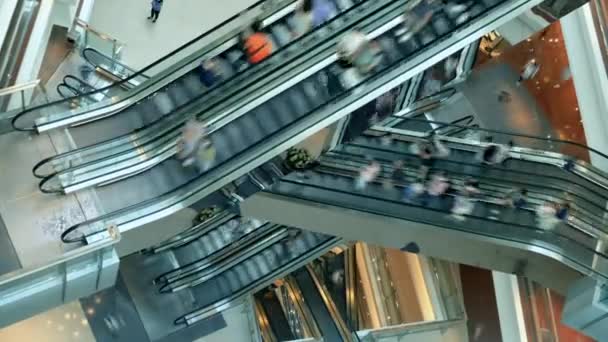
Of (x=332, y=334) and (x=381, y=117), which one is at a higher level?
(x=381, y=117)

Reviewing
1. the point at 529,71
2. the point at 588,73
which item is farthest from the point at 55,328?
the point at 529,71

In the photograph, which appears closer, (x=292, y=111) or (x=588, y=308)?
(x=292, y=111)

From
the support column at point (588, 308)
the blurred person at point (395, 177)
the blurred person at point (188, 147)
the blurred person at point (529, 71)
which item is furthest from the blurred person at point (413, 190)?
the blurred person at point (529, 71)

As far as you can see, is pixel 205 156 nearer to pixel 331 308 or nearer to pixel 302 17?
pixel 302 17

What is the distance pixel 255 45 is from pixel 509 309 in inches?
191

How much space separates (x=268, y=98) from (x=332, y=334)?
17.2 feet

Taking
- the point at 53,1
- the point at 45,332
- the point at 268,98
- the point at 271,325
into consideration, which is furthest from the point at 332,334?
the point at 53,1

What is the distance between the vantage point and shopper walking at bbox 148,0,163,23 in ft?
34.3

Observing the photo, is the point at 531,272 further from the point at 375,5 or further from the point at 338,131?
the point at 375,5

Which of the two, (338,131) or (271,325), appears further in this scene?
(271,325)

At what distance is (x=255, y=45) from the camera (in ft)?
25.6

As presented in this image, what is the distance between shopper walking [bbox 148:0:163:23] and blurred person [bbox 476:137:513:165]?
4848 mm

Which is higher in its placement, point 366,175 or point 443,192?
point 366,175

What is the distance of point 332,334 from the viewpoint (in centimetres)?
1145
